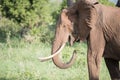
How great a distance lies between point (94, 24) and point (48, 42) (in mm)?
8433

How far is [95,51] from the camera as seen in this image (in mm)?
6043

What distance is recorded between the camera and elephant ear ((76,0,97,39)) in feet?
19.3

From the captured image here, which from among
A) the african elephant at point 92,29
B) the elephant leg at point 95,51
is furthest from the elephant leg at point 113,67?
the elephant leg at point 95,51

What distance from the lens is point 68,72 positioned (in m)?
9.00

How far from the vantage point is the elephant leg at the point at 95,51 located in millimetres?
6016

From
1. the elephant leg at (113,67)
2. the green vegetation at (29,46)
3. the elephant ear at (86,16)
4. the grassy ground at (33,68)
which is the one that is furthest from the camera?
the green vegetation at (29,46)

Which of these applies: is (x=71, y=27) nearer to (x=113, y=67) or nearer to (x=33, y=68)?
(x=113, y=67)

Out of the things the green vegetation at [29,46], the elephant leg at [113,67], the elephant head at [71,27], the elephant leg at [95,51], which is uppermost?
the elephant head at [71,27]

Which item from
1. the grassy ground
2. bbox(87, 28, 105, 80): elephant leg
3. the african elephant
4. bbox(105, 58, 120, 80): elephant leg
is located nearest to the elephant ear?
the african elephant

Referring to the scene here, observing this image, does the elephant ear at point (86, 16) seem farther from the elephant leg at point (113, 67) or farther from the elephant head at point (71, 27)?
the elephant leg at point (113, 67)

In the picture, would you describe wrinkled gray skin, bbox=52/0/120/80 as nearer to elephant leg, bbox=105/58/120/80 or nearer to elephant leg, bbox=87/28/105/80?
elephant leg, bbox=87/28/105/80

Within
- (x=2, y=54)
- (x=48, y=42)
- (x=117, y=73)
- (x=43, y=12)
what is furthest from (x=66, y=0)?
(x=117, y=73)

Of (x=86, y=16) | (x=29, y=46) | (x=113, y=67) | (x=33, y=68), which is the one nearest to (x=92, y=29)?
(x=86, y=16)

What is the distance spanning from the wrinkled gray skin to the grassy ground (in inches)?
93.8
